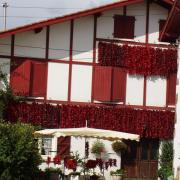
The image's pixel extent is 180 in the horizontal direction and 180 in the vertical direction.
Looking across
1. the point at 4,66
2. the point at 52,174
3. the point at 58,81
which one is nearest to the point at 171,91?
the point at 58,81

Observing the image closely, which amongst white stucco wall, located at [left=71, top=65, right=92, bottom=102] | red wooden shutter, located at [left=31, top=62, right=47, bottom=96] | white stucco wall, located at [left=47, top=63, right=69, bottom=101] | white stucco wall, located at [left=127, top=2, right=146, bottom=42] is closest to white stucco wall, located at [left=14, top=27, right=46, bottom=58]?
red wooden shutter, located at [left=31, top=62, right=47, bottom=96]

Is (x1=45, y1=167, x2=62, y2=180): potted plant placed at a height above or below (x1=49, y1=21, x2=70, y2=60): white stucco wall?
below

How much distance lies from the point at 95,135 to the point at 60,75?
6.49 meters

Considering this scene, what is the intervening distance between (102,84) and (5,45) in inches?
172

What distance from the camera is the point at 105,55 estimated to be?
2491cm

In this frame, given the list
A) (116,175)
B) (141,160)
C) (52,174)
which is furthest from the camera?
(141,160)

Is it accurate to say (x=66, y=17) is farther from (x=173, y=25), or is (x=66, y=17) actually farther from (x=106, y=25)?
(x=173, y=25)

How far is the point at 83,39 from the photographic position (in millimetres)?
24781

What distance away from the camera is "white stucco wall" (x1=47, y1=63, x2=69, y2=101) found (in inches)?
960

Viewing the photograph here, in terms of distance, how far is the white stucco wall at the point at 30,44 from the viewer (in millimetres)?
24141

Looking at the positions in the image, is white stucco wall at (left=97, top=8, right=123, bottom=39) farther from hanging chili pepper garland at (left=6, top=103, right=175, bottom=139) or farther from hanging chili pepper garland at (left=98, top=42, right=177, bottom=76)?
hanging chili pepper garland at (left=6, top=103, right=175, bottom=139)

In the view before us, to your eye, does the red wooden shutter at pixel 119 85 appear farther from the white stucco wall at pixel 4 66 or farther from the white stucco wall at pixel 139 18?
the white stucco wall at pixel 4 66

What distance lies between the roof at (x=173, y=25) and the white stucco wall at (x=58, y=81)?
507 cm

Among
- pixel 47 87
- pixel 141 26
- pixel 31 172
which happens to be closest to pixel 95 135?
pixel 31 172
